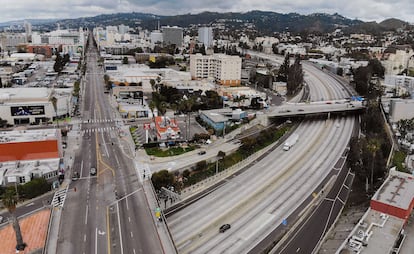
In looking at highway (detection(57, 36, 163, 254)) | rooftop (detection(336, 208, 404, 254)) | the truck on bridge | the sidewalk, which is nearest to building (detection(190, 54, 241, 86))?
the truck on bridge

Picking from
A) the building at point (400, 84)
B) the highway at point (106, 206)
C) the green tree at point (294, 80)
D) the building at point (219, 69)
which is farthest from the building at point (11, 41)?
the building at point (400, 84)

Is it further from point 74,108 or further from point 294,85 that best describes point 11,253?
point 294,85

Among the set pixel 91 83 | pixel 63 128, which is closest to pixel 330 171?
pixel 63 128

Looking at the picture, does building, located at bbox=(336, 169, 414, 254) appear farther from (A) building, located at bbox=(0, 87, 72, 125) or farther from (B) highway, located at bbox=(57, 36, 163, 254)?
(A) building, located at bbox=(0, 87, 72, 125)

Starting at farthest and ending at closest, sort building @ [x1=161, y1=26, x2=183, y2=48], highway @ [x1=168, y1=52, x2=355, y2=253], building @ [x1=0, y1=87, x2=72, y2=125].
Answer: building @ [x1=161, y1=26, x2=183, y2=48] → building @ [x1=0, y1=87, x2=72, y2=125] → highway @ [x1=168, y1=52, x2=355, y2=253]

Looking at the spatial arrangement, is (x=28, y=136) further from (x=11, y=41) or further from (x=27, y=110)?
(x=11, y=41)

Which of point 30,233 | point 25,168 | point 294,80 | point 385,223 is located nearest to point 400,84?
point 294,80

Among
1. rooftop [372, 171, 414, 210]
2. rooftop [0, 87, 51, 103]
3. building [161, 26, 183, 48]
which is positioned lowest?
rooftop [372, 171, 414, 210]
